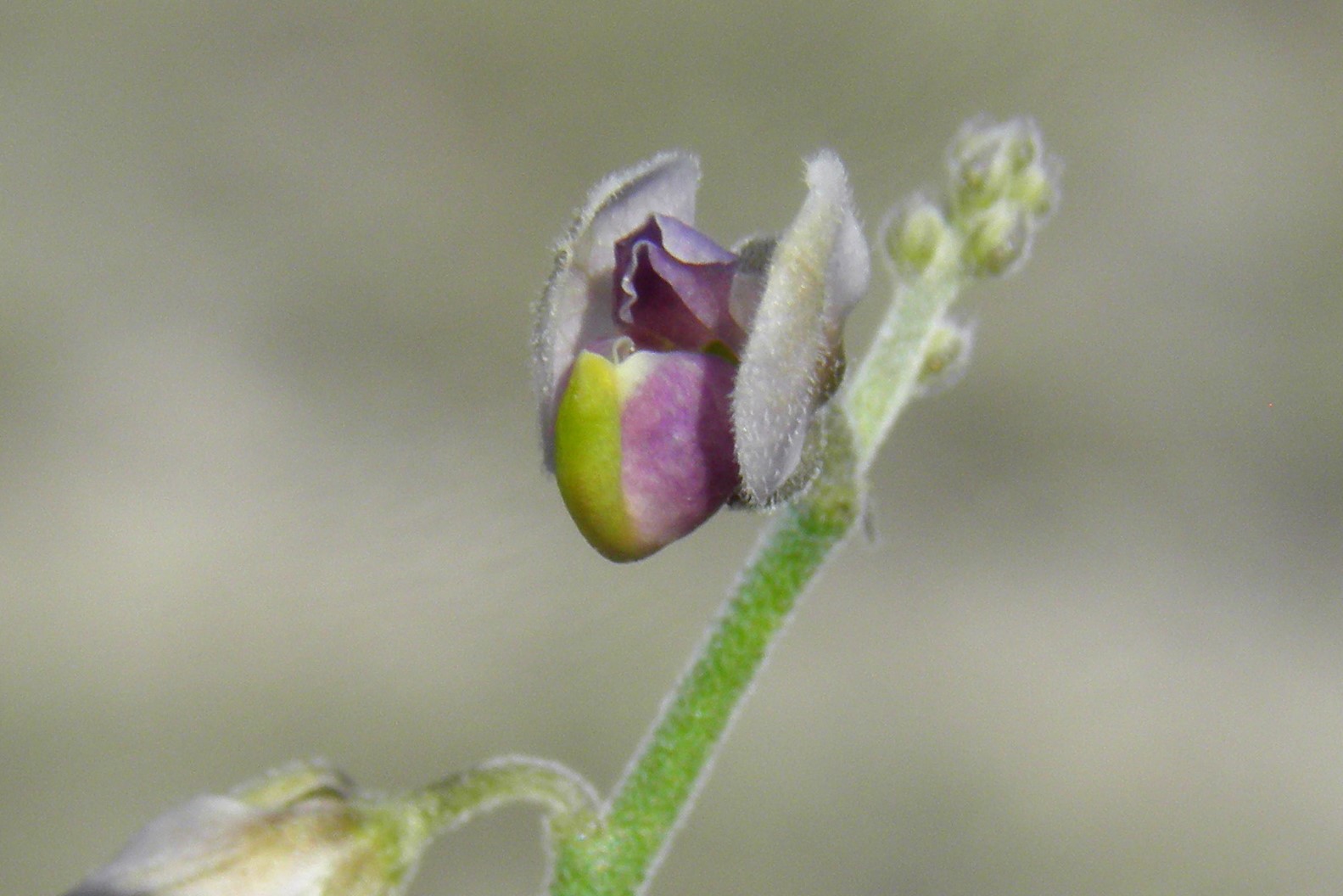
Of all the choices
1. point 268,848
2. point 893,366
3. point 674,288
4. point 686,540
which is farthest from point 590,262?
point 686,540

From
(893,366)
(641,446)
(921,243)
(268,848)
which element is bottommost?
(268,848)

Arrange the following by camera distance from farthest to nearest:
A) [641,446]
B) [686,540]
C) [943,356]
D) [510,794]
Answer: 1. [686,540]
2. [943,356]
3. [510,794]
4. [641,446]

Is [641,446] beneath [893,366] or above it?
beneath

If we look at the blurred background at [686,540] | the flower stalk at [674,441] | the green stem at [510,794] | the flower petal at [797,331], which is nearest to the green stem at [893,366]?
the flower stalk at [674,441]

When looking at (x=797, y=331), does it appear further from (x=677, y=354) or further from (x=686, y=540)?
(x=686, y=540)

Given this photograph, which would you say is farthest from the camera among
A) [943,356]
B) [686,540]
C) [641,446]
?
[686,540]

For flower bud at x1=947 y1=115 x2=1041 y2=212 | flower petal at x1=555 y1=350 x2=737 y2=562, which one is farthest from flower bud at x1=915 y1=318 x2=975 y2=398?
flower petal at x1=555 y1=350 x2=737 y2=562

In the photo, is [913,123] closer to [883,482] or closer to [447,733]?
[883,482]

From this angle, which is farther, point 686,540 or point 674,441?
point 686,540
